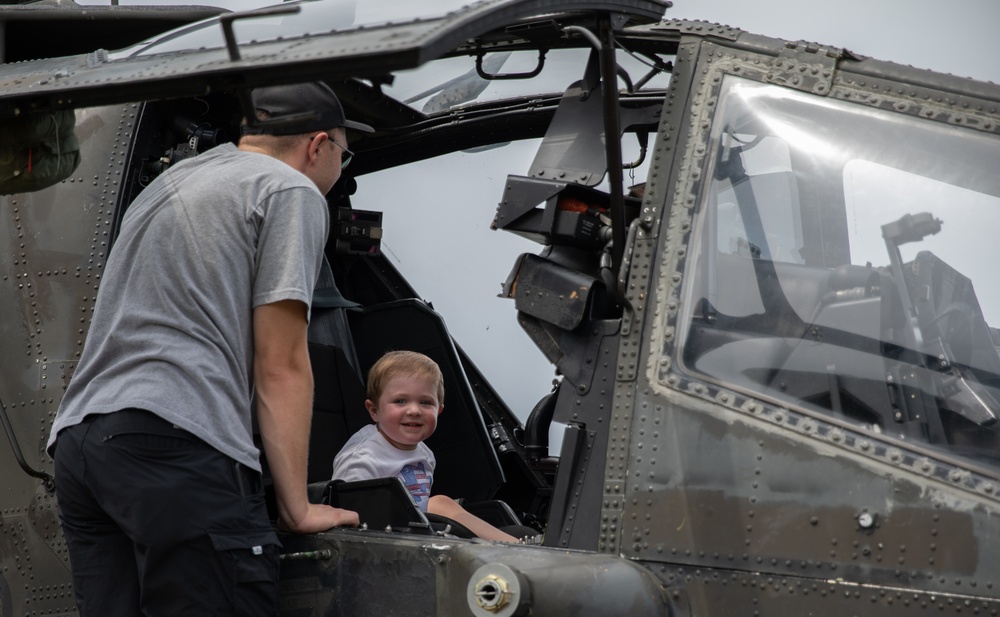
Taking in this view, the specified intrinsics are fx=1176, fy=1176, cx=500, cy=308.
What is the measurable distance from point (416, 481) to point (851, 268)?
71.3 inches

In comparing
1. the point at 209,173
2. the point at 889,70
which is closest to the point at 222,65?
the point at 209,173

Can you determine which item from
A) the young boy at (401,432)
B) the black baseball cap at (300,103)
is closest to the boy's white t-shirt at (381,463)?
the young boy at (401,432)

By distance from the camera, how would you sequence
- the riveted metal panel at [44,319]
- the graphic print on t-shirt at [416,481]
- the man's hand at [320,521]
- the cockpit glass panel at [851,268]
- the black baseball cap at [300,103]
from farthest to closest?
1. the graphic print on t-shirt at [416,481]
2. the riveted metal panel at [44,319]
3. the black baseball cap at [300,103]
4. the man's hand at [320,521]
5. the cockpit glass panel at [851,268]

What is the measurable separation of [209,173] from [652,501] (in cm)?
142

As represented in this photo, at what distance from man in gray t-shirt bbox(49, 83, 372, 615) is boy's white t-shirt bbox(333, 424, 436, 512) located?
86 cm

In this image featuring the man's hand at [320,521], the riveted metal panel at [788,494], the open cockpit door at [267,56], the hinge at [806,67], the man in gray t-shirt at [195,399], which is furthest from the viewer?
the hinge at [806,67]

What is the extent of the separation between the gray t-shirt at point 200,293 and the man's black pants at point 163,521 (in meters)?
0.05

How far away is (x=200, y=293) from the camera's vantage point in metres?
2.88

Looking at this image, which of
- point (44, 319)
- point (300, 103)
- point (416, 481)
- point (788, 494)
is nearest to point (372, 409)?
point (416, 481)

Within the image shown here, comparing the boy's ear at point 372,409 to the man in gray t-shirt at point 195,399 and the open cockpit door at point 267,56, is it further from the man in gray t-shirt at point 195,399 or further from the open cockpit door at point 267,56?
the open cockpit door at point 267,56

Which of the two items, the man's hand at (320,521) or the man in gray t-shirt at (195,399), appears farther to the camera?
the man's hand at (320,521)

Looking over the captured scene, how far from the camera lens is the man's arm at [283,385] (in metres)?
2.96

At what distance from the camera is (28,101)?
2807mm

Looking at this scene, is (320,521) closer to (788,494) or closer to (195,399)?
(195,399)
